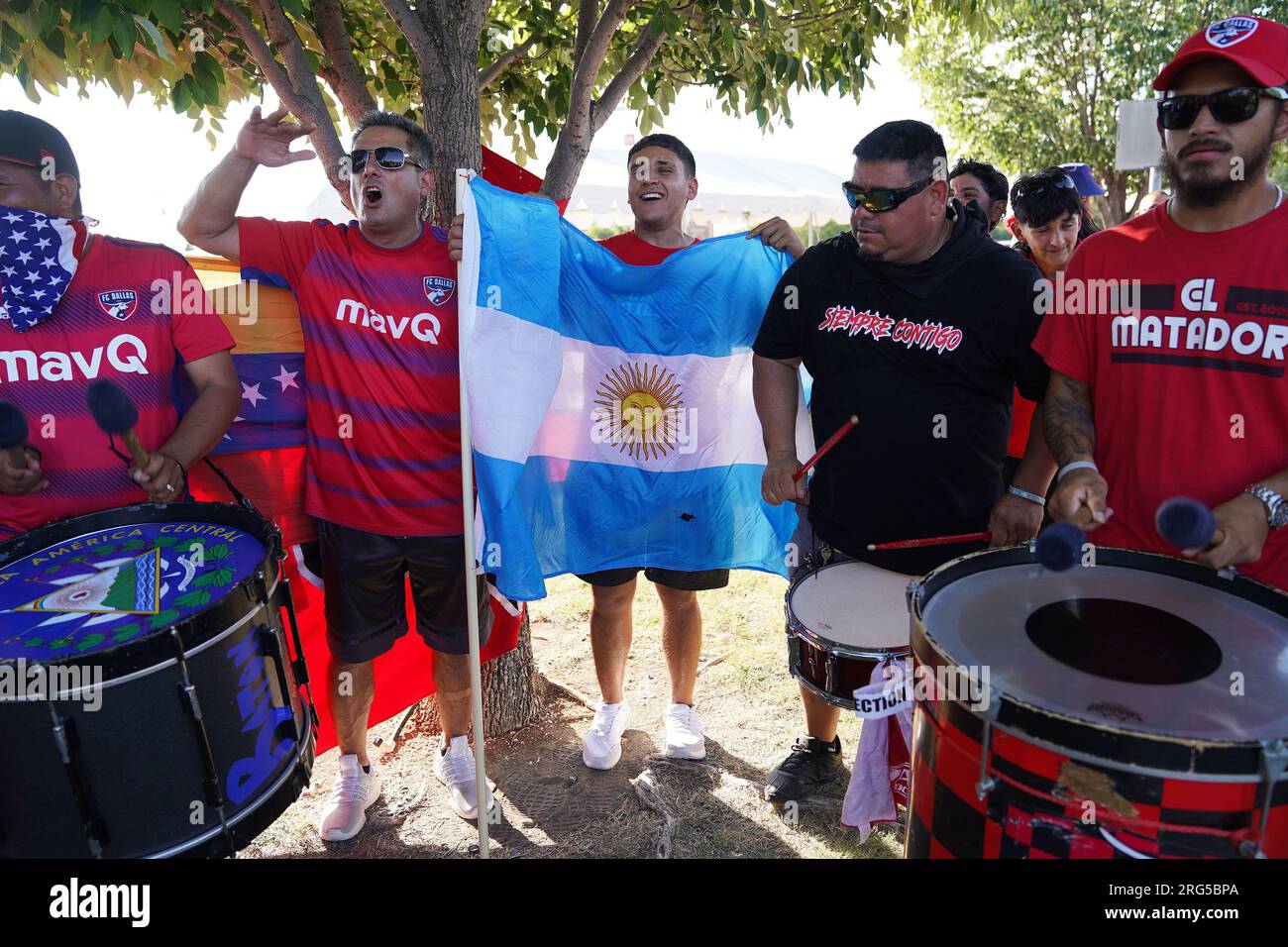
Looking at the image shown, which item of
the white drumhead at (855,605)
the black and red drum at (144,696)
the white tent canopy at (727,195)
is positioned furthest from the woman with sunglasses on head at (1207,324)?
the white tent canopy at (727,195)

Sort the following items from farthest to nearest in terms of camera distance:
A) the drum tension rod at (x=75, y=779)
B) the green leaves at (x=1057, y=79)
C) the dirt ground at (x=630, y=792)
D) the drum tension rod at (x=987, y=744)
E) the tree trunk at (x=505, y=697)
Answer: the green leaves at (x=1057, y=79) < the tree trunk at (x=505, y=697) < the dirt ground at (x=630, y=792) < the drum tension rod at (x=75, y=779) < the drum tension rod at (x=987, y=744)

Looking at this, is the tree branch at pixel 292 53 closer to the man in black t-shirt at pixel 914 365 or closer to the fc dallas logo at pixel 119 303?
the fc dallas logo at pixel 119 303

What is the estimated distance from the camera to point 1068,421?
2.68m

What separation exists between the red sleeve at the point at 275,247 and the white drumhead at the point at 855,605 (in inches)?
88.4

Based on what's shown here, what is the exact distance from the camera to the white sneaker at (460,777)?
12.2 ft

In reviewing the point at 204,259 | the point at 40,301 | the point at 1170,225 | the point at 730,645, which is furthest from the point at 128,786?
the point at 730,645

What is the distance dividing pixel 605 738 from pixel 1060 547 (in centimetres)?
261

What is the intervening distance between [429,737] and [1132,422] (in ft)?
10.9

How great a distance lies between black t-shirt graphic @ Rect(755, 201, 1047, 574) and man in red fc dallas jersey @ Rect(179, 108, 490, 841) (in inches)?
56.1

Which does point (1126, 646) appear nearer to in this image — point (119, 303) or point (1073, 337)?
point (1073, 337)

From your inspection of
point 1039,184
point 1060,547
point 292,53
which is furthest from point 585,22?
point 1060,547

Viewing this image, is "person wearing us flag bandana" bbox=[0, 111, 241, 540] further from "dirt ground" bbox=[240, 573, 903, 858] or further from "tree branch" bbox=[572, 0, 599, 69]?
"tree branch" bbox=[572, 0, 599, 69]

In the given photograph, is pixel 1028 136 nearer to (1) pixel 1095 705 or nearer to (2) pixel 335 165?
(2) pixel 335 165

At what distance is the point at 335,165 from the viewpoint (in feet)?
12.3
